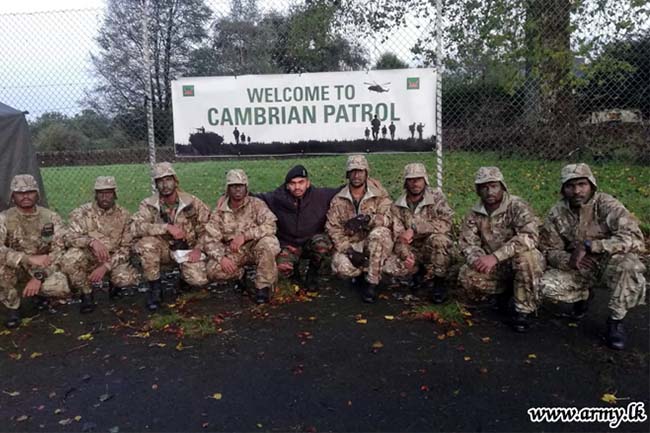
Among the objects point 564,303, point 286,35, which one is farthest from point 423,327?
point 286,35

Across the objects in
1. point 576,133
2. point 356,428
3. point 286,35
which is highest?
point 286,35

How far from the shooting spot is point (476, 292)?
4.52 m

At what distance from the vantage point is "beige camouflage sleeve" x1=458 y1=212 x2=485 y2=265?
454 centimetres

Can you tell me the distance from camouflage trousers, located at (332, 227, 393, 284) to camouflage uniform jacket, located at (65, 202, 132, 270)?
7.47ft

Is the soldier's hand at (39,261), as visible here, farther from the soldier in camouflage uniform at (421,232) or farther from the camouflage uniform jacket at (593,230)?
the camouflage uniform jacket at (593,230)

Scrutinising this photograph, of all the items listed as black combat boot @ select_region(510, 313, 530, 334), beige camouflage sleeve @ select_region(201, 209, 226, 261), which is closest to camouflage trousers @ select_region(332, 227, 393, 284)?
beige camouflage sleeve @ select_region(201, 209, 226, 261)

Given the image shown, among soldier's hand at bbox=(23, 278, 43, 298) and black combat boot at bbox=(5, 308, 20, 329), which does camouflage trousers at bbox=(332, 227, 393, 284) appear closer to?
soldier's hand at bbox=(23, 278, 43, 298)

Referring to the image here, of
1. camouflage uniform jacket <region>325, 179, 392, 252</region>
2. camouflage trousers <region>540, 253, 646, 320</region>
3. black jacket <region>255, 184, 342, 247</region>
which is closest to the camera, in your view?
camouflage trousers <region>540, 253, 646, 320</region>

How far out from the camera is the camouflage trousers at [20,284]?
462 cm

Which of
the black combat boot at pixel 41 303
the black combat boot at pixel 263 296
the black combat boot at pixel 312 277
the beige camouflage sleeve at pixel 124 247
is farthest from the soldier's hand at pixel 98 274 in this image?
the black combat boot at pixel 312 277

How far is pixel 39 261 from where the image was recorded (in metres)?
4.68

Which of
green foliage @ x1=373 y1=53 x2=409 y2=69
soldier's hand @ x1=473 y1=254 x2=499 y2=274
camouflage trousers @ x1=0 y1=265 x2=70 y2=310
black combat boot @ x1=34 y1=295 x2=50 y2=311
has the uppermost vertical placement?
green foliage @ x1=373 y1=53 x2=409 y2=69

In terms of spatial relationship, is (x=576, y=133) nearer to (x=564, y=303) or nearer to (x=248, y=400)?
(x=564, y=303)

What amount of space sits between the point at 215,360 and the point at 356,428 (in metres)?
1.37
